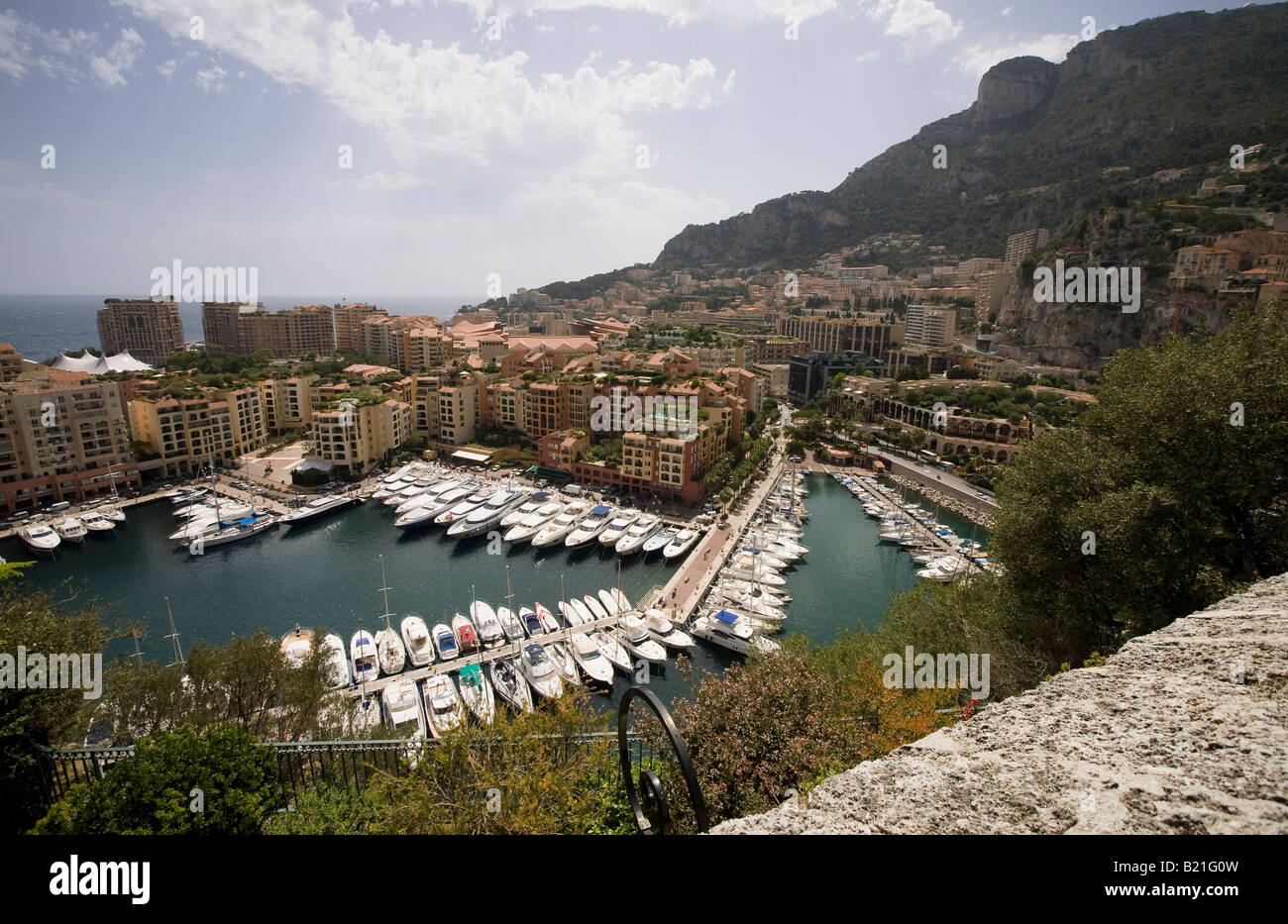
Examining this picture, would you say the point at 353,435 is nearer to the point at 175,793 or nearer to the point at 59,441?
the point at 59,441

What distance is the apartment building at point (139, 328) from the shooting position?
57.5 metres

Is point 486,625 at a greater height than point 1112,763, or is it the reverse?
point 1112,763

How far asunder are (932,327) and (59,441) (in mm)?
66867

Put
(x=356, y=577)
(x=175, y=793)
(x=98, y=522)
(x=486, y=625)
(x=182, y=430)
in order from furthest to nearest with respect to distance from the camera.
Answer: (x=182, y=430) → (x=98, y=522) → (x=356, y=577) → (x=486, y=625) → (x=175, y=793)

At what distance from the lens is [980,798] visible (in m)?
2.32

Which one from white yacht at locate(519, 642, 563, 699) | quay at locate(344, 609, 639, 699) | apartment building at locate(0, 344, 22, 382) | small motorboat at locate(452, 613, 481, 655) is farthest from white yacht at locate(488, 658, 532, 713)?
apartment building at locate(0, 344, 22, 382)

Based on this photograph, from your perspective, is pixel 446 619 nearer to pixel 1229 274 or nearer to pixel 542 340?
pixel 542 340

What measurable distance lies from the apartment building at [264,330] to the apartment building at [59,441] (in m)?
30.9

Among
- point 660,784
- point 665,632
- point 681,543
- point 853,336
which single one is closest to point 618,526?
point 681,543

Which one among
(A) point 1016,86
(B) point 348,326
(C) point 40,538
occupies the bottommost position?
(C) point 40,538

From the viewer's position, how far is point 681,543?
2291cm

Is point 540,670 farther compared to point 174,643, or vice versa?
point 174,643
